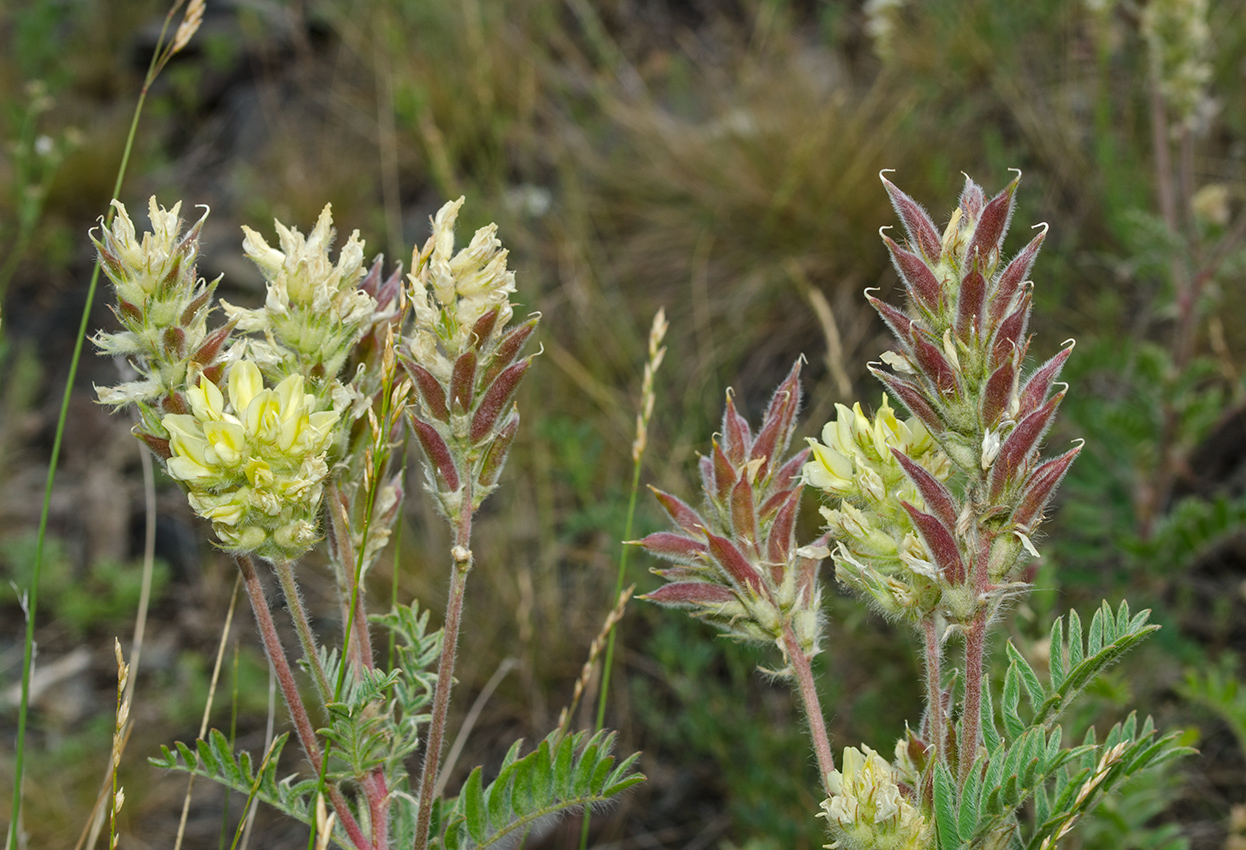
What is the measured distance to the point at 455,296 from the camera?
40.6 inches

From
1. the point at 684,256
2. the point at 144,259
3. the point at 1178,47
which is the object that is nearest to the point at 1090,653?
the point at 144,259

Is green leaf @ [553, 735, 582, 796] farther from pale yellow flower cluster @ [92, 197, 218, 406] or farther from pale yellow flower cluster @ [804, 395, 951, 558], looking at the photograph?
pale yellow flower cluster @ [92, 197, 218, 406]

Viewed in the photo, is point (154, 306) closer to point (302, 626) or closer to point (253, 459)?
point (253, 459)

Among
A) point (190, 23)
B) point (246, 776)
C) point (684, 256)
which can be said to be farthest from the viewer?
point (684, 256)

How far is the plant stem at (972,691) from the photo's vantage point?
0.94 m

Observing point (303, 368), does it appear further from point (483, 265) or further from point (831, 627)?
point (831, 627)

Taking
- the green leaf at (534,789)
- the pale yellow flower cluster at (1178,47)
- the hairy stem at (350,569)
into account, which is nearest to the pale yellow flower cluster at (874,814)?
the green leaf at (534,789)

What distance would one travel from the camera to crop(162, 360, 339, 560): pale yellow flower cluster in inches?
38.7

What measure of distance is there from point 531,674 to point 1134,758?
2.60 meters

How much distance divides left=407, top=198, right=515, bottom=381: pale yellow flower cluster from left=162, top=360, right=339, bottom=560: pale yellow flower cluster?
12 centimetres

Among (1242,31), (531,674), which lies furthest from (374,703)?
(1242,31)

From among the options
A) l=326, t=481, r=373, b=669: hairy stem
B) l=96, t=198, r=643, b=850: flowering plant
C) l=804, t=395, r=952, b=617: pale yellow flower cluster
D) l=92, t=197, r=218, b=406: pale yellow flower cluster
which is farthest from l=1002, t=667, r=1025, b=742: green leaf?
l=92, t=197, r=218, b=406: pale yellow flower cluster

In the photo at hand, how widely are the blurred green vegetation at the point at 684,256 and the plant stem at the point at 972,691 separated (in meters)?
1.03

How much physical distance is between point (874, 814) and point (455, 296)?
0.63 metres
